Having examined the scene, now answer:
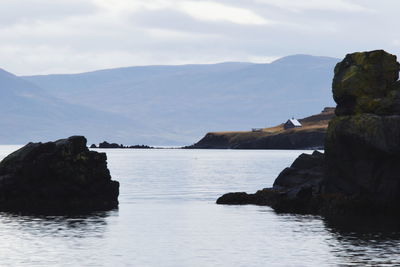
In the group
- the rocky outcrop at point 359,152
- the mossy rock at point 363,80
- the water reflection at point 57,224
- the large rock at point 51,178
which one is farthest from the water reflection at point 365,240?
the large rock at point 51,178

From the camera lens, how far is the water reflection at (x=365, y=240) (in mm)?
45250

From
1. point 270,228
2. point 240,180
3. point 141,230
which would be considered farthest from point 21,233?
point 240,180

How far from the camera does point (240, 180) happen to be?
13650cm

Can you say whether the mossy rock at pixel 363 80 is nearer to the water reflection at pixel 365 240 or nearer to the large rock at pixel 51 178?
the water reflection at pixel 365 240

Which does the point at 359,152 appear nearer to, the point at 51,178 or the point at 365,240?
the point at 365,240

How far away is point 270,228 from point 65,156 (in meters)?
22.4

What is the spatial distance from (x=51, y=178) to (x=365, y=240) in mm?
31424

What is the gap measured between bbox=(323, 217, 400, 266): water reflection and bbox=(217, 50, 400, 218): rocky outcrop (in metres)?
3.16

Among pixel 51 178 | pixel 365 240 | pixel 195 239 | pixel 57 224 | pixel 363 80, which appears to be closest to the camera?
pixel 365 240

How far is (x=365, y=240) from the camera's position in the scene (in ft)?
174

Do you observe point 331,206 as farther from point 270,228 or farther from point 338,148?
point 270,228

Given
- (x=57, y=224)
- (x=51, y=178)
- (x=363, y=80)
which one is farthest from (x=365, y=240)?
(x=51, y=178)

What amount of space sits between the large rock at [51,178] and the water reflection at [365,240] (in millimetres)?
21268

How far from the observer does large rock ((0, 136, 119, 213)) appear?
7394cm
